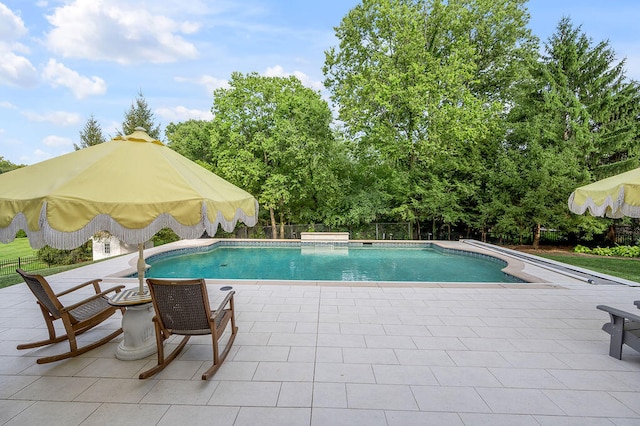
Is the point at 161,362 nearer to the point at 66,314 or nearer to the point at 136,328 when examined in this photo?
the point at 136,328

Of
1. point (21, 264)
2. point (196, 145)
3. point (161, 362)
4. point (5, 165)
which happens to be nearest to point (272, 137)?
point (196, 145)

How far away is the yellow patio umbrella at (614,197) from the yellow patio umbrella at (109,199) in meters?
4.18

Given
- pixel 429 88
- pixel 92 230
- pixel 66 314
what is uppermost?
pixel 429 88

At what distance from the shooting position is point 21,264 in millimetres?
13938

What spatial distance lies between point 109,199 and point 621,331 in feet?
17.3

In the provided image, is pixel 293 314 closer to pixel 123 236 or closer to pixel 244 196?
pixel 244 196

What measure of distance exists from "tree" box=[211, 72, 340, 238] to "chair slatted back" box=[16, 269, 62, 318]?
1342 centimetres

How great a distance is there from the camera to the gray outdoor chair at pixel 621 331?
3.25 m

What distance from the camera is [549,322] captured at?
4.50 m

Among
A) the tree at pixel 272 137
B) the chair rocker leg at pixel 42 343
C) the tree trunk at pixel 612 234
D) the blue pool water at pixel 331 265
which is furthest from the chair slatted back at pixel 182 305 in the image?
the tree trunk at pixel 612 234

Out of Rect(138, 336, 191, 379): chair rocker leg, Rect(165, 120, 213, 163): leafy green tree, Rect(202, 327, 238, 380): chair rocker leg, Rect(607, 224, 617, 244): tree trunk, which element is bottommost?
Rect(138, 336, 191, 379): chair rocker leg

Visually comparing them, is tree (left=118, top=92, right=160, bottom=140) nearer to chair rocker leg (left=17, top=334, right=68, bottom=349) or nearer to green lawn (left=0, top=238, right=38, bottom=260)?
green lawn (left=0, top=238, right=38, bottom=260)

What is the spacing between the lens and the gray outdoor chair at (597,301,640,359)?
325 centimetres

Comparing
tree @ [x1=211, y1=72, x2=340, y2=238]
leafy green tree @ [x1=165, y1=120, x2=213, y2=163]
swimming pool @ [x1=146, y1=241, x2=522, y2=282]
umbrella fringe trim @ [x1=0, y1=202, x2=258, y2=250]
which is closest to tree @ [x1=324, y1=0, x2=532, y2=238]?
tree @ [x1=211, y1=72, x2=340, y2=238]
